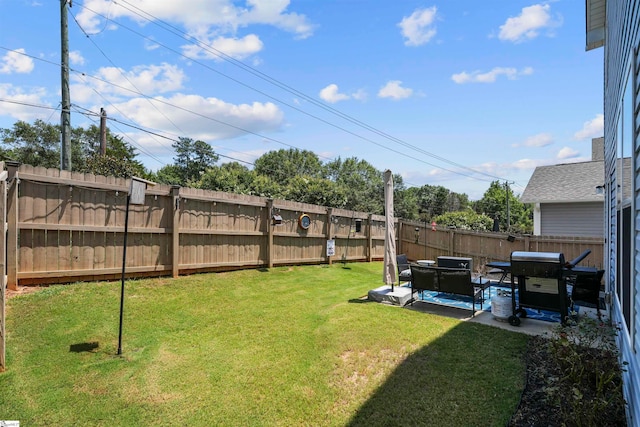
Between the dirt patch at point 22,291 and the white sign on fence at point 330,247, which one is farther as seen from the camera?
the white sign on fence at point 330,247

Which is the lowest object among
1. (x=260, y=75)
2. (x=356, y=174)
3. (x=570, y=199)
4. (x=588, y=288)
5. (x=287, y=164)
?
(x=588, y=288)

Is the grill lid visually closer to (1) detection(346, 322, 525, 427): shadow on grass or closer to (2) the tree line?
(1) detection(346, 322, 525, 427): shadow on grass

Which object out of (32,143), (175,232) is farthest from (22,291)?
(32,143)

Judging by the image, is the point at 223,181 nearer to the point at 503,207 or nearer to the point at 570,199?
the point at 570,199

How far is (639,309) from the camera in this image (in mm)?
1854

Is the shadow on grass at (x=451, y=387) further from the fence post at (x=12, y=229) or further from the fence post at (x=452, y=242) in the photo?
the fence post at (x=452, y=242)

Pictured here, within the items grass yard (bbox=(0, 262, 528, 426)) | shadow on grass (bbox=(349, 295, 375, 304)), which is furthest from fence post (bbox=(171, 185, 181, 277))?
shadow on grass (bbox=(349, 295, 375, 304))

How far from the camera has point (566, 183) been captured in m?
12.6

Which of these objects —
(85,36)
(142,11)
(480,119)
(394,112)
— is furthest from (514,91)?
(85,36)

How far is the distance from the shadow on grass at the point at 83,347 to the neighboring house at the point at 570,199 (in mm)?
14275

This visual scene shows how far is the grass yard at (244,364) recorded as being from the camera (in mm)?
2955

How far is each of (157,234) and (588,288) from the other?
327 inches

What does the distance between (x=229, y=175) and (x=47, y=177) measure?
1736cm

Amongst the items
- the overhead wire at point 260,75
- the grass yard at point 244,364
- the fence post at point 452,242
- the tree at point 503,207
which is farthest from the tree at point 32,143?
the tree at point 503,207
